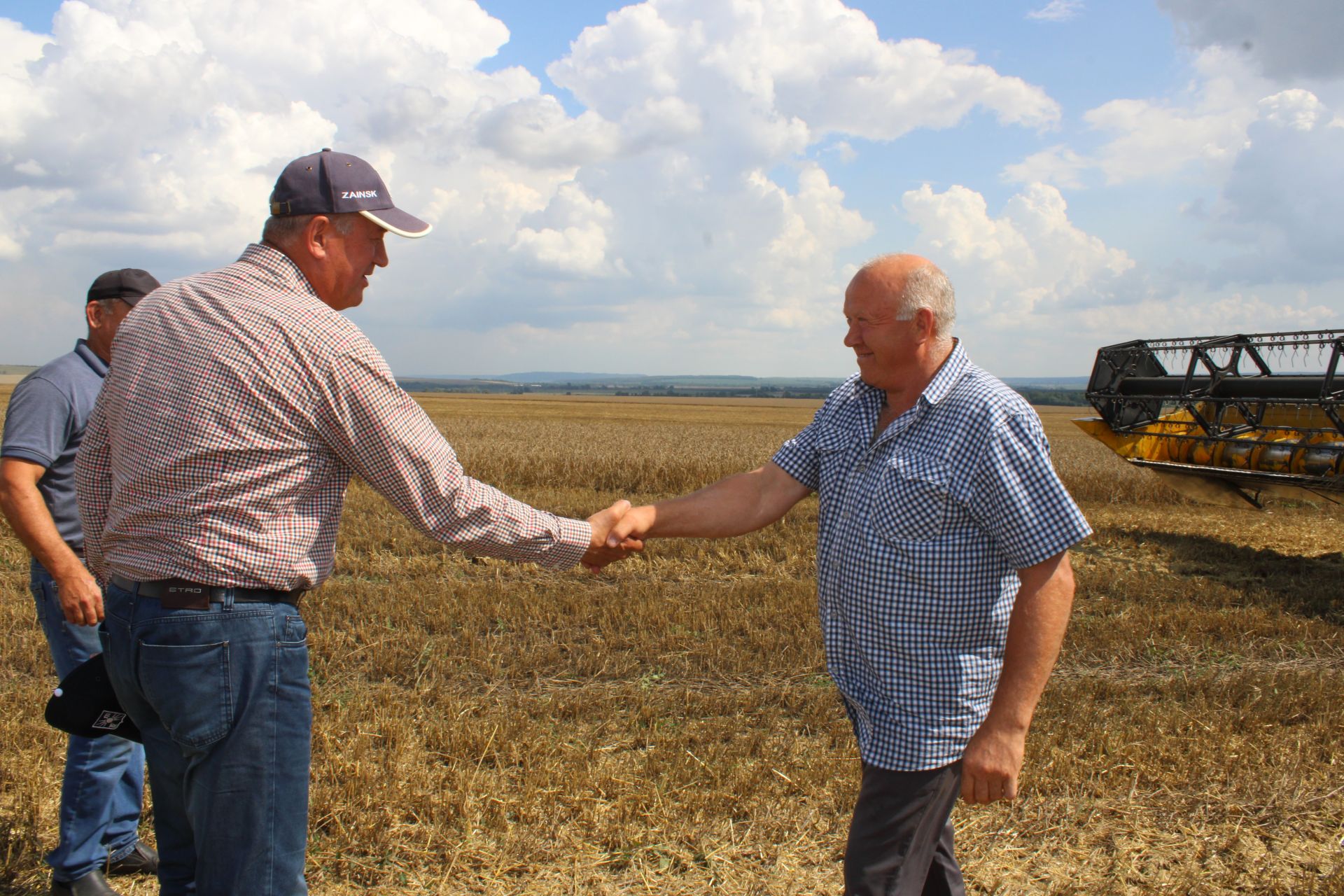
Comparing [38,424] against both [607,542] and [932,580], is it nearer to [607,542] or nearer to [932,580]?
[607,542]

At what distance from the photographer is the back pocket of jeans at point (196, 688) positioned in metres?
2.22

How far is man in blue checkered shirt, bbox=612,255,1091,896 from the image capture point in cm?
253

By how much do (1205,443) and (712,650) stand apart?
8101 millimetres

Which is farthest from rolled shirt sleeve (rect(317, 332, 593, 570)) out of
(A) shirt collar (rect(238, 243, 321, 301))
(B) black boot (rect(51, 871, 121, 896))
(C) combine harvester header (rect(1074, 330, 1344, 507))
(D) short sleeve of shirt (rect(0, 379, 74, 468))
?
(C) combine harvester header (rect(1074, 330, 1344, 507))

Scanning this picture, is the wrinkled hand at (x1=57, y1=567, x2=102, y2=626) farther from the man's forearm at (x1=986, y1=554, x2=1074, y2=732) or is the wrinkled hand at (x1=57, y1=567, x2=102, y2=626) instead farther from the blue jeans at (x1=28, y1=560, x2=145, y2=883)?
the man's forearm at (x1=986, y1=554, x2=1074, y2=732)

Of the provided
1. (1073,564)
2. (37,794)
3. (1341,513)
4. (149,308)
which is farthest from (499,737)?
(1341,513)

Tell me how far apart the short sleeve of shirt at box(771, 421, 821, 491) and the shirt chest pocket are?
56 cm

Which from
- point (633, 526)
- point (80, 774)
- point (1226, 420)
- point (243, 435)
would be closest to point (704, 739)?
point (633, 526)

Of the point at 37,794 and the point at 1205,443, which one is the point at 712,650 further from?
the point at 1205,443

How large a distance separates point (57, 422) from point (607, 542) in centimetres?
202

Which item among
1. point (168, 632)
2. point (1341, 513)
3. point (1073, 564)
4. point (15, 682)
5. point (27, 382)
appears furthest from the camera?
point (1341, 513)

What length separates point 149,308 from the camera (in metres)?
2.38

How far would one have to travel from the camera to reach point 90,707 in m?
2.63

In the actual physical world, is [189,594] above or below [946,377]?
below
